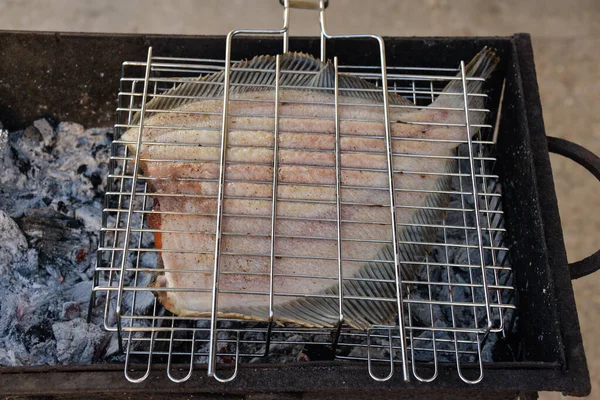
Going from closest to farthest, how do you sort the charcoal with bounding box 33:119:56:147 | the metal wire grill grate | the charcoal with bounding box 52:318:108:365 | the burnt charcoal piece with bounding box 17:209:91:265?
the metal wire grill grate
the charcoal with bounding box 52:318:108:365
the burnt charcoal piece with bounding box 17:209:91:265
the charcoal with bounding box 33:119:56:147

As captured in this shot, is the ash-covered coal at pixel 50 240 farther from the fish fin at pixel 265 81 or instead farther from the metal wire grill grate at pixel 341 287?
the fish fin at pixel 265 81

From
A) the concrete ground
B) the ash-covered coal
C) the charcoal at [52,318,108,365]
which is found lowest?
the charcoal at [52,318,108,365]

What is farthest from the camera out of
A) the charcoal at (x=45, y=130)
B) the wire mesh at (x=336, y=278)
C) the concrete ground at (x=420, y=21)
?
the concrete ground at (x=420, y=21)

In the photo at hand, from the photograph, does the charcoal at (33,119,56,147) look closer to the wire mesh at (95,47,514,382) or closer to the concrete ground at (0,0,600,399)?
the wire mesh at (95,47,514,382)

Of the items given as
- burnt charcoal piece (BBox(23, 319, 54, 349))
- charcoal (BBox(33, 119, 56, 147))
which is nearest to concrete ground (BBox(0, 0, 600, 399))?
charcoal (BBox(33, 119, 56, 147))

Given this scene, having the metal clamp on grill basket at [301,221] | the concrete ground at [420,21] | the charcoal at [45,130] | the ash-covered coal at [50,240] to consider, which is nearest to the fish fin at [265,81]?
the metal clamp on grill basket at [301,221]

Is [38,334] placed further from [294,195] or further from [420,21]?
[420,21]

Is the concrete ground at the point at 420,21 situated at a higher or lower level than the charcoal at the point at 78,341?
higher
